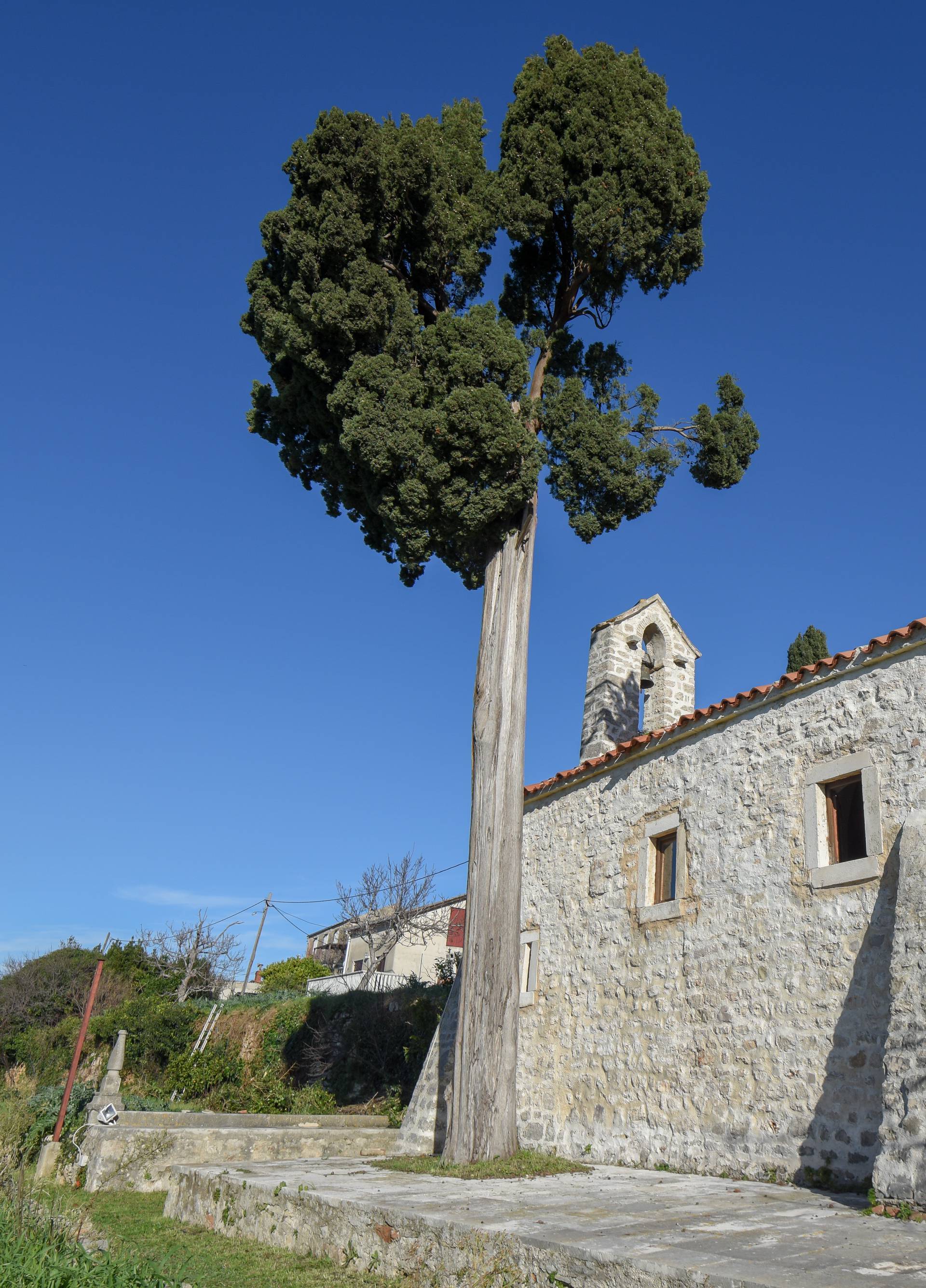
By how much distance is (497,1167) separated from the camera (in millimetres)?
8117

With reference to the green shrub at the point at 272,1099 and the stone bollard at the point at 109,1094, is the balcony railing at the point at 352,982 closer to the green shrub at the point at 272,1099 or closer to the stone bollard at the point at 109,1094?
the green shrub at the point at 272,1099

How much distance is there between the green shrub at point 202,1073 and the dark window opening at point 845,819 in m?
15.1

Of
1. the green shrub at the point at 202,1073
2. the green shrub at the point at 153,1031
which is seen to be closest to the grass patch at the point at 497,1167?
the green shrub at the point at 202,1073

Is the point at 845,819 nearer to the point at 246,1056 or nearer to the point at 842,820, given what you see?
the point at 842,820

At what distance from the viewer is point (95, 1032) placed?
23422 mm

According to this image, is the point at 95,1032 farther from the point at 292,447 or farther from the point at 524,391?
the point at 524,391

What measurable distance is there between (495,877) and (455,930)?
23326 mm

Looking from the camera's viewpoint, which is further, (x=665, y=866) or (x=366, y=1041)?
(x=366, y=1041)

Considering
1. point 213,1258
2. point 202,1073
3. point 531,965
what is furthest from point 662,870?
point 202,1073

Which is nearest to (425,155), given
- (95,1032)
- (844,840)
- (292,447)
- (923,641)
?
(292,447)

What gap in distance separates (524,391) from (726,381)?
3.17m

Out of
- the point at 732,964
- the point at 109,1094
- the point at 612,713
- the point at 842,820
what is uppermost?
the point at 612,713

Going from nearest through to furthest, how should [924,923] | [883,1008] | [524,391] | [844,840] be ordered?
[924,923], [883,1008], [844,840], [524,391]

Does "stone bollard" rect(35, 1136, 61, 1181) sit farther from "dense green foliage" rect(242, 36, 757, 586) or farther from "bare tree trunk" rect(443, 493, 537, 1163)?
"dense green foliage" rect(242, 36, 757, 586)
